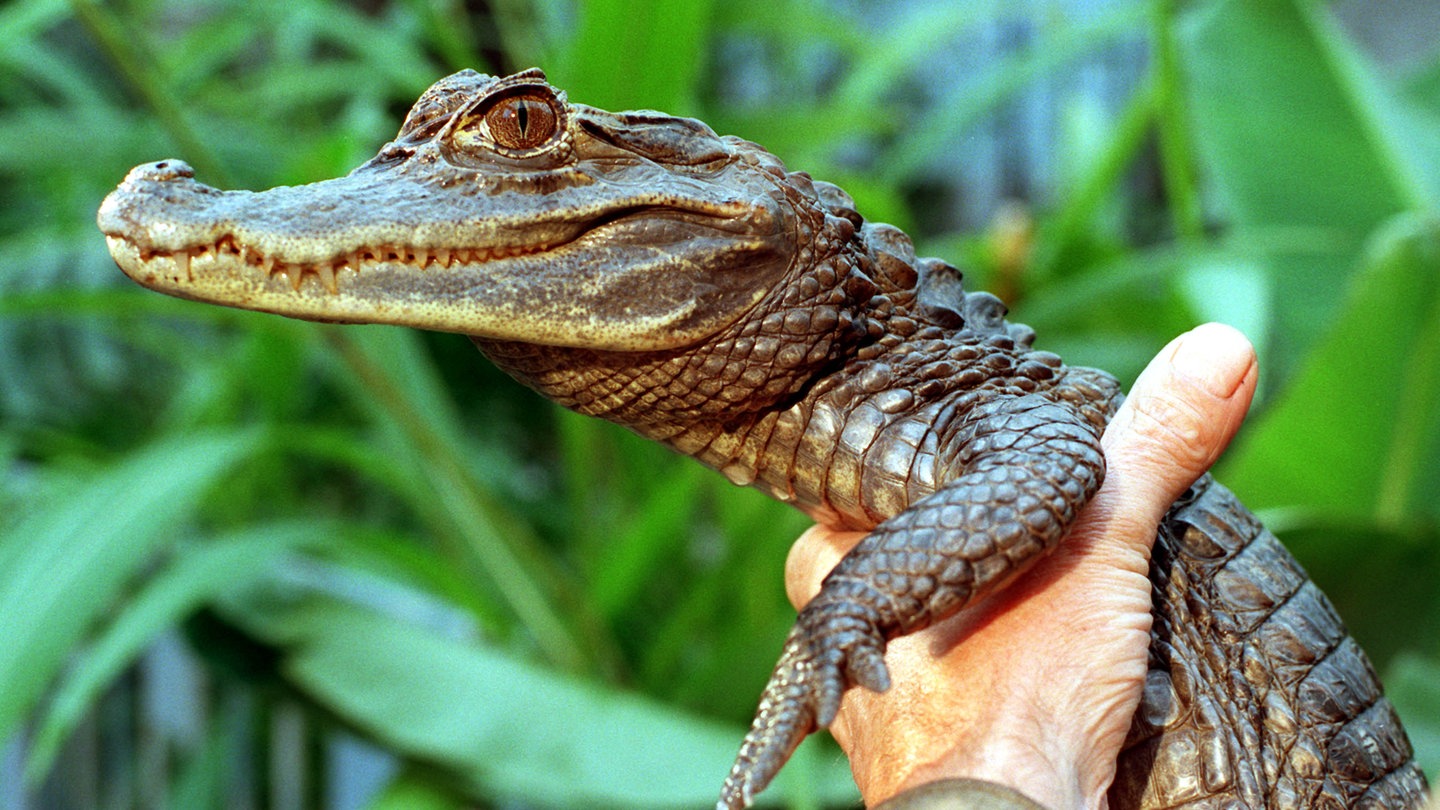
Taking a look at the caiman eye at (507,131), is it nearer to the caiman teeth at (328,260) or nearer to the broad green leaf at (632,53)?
the caiman teeth at (328,260)

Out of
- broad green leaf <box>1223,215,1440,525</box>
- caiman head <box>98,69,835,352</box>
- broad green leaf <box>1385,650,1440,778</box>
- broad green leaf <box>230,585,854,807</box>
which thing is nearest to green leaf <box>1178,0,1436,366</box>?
broad green leaf <box>1223,215,1440,525</box>

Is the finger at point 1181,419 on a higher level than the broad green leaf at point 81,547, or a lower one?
lower

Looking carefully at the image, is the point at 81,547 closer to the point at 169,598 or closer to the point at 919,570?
the point at 169,598

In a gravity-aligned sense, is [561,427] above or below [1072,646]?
above

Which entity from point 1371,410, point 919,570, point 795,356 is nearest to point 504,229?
point 795,356

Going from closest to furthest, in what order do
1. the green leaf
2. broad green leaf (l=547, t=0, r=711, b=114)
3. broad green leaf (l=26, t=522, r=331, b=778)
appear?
broad green leaf (l=26, t=522, r=331, b=778) < broad green leaf (l=547, t=0, r=711, b=114) < the green leaf

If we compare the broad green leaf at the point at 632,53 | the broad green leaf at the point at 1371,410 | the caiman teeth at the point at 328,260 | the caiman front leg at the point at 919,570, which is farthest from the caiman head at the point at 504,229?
the broad green leaf at the point at 1371,410

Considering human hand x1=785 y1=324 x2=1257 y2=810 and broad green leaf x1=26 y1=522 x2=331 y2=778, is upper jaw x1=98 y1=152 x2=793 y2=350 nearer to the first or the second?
human hand x1=785 y1=324 x2=1257 y2=810
